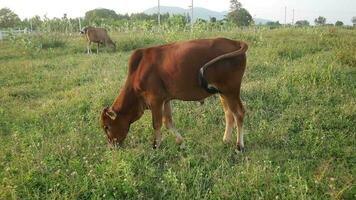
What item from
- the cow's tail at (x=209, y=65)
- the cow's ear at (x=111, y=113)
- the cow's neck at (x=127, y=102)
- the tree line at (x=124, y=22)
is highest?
the tree line at (x=124, y=22)

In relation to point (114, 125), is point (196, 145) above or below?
below

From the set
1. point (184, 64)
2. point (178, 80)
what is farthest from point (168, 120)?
point (184, 64)

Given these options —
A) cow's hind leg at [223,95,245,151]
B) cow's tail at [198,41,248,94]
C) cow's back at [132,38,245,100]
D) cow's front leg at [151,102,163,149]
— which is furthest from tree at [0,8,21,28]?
cow's hind leg at [223,95,245,151]

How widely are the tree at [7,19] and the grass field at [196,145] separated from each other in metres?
41.5

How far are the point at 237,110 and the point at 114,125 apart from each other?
1.84 meters

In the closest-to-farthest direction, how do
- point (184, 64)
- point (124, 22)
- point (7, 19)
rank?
point (184, 64) < point (124, 22) < point (7, 19)

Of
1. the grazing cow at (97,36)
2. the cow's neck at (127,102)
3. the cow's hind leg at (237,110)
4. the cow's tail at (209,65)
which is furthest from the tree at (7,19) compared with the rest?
the cow's hind leg at (237,110)

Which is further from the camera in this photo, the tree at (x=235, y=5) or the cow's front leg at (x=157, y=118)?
the tree at (x=235, y=5)

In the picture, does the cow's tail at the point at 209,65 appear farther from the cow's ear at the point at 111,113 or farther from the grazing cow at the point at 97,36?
the grazing cow at the point at 97,36

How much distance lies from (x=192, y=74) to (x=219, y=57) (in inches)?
18.9

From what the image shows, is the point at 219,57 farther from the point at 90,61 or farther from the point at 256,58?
the point at 90,61

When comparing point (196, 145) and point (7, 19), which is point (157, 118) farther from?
point (7, 19)

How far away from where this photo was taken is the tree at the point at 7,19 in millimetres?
48969

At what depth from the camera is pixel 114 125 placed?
20.6 feet
